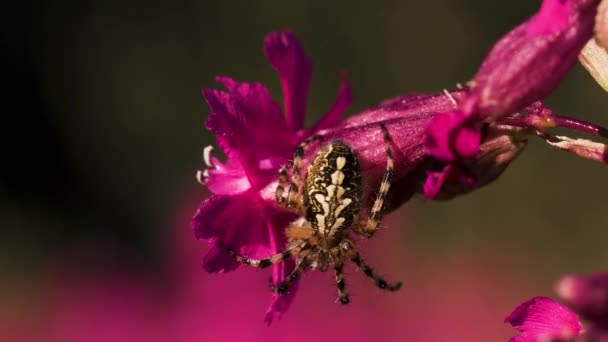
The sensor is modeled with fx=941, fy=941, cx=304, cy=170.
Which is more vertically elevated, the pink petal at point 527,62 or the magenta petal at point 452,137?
the pink petal at point 527,62

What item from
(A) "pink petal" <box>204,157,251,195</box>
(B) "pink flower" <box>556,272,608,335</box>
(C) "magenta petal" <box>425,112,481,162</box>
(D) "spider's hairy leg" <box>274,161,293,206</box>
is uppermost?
(A) "pink petal" <box>204,157,251,195</box>

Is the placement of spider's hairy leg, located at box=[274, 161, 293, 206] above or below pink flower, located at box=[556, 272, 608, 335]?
above

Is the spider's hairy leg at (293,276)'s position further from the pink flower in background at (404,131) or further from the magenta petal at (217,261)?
the magenta petal at (217,261)

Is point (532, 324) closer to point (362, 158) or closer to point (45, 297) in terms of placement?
point (362, 158)

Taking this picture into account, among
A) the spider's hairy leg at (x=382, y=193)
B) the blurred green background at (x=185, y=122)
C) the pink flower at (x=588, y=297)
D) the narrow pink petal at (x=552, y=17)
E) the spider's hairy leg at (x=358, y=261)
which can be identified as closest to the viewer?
the pink flower at (x=588, y=297)

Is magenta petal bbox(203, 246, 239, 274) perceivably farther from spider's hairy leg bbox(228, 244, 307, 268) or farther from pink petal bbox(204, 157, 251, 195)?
pink petal bbox(204, 157, 251, 195)

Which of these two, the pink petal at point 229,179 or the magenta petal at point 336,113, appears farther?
the magenta petal at point 336,113

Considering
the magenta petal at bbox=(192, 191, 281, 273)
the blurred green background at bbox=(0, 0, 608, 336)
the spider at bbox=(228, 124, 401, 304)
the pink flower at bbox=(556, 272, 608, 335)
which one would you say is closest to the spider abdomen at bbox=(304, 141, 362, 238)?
the spider at bbox=(228, 124, 401, 304)

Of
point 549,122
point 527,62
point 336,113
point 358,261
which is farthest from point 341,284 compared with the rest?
point 527,62

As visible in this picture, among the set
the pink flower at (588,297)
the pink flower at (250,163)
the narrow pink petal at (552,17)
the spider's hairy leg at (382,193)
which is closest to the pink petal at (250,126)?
the pink flower at (250,163)
